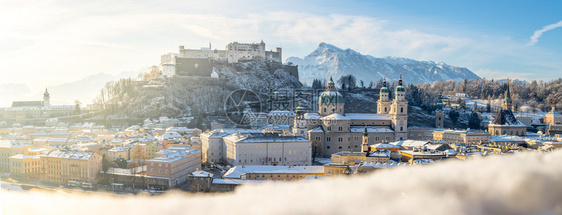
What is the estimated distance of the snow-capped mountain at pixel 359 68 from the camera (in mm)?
151250

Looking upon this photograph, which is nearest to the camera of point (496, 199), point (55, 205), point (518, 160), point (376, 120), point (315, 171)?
point (496, 199)

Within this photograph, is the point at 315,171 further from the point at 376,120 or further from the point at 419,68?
the point at 419,68

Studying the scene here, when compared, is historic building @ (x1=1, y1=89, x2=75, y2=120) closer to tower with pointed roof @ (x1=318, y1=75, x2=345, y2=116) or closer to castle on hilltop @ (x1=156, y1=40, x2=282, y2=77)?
castle on hilltop @ (x1=156, y1=40, x2=282, y2=77)

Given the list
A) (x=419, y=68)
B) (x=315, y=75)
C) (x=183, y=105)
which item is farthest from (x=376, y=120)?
(x=419, y=68)

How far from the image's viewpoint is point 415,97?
2699 inches

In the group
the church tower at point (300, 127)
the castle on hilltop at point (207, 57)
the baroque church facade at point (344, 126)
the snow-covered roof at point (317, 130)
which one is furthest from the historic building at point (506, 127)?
the castle on hilltop at point (207, 57)

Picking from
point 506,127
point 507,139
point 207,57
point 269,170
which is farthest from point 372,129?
point 207,57

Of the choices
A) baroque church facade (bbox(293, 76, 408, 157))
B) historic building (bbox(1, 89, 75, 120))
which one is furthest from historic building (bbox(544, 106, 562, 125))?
historic building (bbox(1, 89, 75, 120))

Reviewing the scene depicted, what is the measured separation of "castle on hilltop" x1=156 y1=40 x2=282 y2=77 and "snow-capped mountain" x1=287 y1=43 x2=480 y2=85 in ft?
241

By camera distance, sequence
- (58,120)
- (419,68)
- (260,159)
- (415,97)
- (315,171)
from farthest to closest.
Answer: (419,68)
(415,97)
(58,120)
(260,159)
(315,171)

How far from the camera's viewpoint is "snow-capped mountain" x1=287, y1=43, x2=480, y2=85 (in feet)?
496

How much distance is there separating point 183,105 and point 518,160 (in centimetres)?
5251

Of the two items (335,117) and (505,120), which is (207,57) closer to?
(335,117)

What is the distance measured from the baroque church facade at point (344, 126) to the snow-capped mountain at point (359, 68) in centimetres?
10332
